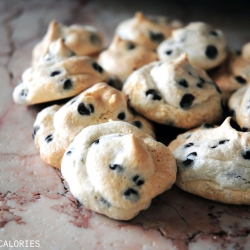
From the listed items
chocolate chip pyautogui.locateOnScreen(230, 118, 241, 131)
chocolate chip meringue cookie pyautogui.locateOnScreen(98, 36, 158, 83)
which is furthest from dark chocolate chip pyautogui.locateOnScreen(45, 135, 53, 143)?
chocolate chip pyautogui.locateOnScreen(230, 118, 241, 131)

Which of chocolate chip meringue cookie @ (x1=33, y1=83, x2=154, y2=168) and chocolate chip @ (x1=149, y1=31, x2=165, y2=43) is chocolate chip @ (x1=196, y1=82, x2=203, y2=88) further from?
chocolate chip @ (x1=149, y1=31, x2=165, y2=43)

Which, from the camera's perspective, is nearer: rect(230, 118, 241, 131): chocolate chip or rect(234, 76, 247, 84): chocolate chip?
rect(230, 118, 241, 131): chocolate chip

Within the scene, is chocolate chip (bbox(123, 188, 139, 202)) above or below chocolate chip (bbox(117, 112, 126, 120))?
below

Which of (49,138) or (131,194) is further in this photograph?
(49,138)

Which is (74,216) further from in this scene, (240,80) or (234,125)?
(240,80)

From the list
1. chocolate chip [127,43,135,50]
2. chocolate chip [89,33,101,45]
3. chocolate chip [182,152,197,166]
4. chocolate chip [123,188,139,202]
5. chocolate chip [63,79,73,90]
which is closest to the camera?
chocolate chip [123,188,139,202]

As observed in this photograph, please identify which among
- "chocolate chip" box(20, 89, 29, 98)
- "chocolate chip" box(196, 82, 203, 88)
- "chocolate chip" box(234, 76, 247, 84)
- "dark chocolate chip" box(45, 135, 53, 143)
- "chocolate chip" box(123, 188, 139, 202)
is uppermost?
"chocolate chip" box(196, 82, 203, 88)

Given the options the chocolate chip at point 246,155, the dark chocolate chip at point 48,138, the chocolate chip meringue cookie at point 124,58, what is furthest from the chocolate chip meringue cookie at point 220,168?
the chocolate chip meringue cookie at point 124,58

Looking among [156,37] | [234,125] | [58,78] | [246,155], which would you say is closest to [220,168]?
[246,155]
